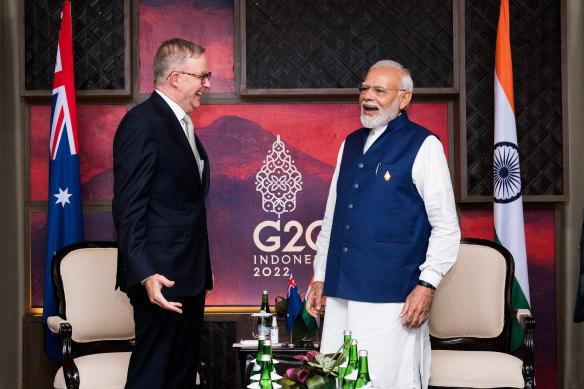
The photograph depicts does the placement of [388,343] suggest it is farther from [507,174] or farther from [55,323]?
[507,174]

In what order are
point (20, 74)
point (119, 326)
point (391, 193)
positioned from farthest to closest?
point (20, 74) → point (119, 326) → point (391, 193)

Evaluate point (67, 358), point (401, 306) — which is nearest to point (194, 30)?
point (67, 358)

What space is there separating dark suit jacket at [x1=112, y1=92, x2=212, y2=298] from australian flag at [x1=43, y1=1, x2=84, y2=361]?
4.71ft

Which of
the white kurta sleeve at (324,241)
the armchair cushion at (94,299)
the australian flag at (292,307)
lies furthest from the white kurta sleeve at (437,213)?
the armchair cushion at (94,299)

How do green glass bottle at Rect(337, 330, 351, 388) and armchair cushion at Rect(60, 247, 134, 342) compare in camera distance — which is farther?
→ armchair cushion at Rect(60, 247, 134, 342)

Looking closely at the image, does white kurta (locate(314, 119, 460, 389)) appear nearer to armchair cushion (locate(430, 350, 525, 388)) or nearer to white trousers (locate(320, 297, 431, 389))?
white trousers (locate(320, 297, 431, 389))

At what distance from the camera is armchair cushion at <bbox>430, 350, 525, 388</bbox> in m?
3.22

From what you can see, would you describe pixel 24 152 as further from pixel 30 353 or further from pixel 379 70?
pixel 379 70

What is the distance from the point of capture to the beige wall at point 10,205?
4199mm

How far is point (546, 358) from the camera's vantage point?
4.33 metres

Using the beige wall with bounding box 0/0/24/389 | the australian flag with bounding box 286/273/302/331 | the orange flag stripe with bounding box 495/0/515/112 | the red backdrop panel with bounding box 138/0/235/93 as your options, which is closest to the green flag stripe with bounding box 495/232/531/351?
the orange flag stripe with bounding box 495/0/515/112

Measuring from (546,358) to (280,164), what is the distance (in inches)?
Result: 81.3

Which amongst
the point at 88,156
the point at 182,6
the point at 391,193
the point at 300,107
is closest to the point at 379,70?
the point at 391,193

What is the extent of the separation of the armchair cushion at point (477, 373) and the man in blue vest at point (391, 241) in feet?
1.91
